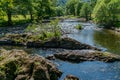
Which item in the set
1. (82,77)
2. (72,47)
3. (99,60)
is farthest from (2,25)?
(82,77)

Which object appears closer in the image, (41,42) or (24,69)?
(24,69)

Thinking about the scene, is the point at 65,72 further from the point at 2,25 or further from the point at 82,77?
the point at 2,25

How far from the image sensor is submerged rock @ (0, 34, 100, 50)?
66875 mm

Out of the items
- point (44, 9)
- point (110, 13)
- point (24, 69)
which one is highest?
point (44, 9)

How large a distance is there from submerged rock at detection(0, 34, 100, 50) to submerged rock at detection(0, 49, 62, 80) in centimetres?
2314

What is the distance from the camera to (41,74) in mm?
39312

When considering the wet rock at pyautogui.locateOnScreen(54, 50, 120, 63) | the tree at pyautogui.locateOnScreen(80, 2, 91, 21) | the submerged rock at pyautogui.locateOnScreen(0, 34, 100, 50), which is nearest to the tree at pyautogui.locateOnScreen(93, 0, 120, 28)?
the tree at pyautogui.locateOnScreen(80, 2, 91, 21)

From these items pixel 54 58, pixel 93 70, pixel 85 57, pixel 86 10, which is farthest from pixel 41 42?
pixel 86 10

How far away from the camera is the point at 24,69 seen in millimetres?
40281

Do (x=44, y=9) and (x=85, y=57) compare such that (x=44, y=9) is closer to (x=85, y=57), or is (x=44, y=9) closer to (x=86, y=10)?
(x=86, y=10)

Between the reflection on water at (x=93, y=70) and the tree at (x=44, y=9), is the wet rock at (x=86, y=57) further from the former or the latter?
the tree at (x=44, y=9)

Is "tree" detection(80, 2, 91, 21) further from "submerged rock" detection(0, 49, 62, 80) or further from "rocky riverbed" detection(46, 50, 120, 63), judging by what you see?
"submerged rock" detection(0, 49, 62, 80)

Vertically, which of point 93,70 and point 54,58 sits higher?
point 54,58

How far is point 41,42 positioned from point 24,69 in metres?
29.8
